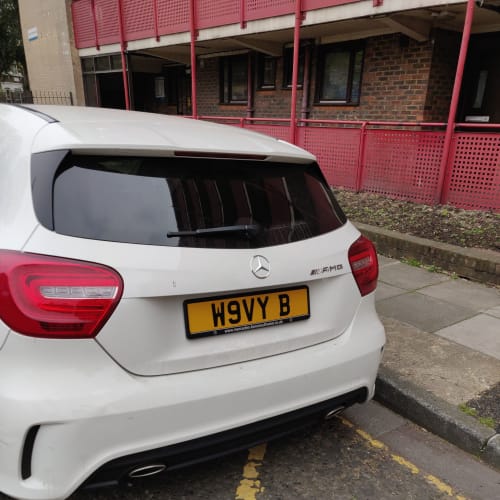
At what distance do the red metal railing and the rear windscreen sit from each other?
470 centimetres

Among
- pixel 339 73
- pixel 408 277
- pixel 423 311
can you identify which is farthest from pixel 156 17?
pixel 423 311

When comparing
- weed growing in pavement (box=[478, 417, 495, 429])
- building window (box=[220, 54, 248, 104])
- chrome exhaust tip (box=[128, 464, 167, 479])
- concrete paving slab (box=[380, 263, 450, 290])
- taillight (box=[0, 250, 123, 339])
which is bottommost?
concrete paving slab (box=[380, 263, 450, 290])

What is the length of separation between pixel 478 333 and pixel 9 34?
29859mm

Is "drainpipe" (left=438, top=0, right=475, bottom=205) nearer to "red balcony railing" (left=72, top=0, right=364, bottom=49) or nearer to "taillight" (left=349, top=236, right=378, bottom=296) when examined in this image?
"red balcony railing" (left=72, top=0, right=364, bottom=49)

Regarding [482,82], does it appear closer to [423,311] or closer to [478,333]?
[423,311]

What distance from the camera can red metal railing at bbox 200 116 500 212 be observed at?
6113 millimetres

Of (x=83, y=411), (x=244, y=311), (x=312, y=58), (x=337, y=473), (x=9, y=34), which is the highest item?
(x=9, y=34)

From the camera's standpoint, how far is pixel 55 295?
1.54 meters

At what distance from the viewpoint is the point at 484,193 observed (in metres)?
6.15

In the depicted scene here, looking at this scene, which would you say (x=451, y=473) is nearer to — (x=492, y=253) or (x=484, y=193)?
(x=492, y=253)

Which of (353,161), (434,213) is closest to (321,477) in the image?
(434,213)

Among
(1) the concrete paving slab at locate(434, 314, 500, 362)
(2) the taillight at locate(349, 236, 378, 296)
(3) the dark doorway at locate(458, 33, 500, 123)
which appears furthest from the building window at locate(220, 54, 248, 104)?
(2) the taillight at locate(349, 236, 378, 296)

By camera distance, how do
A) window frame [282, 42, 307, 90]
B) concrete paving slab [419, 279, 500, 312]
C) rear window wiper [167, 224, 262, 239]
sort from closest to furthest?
rear window wiper [167, 224, 262, 239] < concrete paving slab [419, 279, 500, 312] < window frame [282, 42, 307, 90]

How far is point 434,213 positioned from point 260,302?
17.0ft
